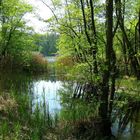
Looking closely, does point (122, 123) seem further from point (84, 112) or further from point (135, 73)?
point (135, 73)

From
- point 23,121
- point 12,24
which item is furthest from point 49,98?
point 12,24

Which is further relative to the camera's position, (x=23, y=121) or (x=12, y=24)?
(x=12, y=24)

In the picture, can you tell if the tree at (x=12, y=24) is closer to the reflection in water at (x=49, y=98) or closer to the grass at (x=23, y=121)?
the reflection in water at (x=49, y=98)

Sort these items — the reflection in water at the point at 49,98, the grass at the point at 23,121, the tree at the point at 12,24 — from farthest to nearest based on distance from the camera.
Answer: the tree at the point at 12,24
the reflection in water at the point at 49,98
the grass at the point at 23,121

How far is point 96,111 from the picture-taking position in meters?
9.38

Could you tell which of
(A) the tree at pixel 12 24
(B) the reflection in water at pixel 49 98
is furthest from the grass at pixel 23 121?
(A) the tree at pixel 12 24

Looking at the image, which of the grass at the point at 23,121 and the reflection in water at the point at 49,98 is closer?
the grass at the point at 23,121

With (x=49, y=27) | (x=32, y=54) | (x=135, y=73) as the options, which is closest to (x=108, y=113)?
(x=49, y=27)

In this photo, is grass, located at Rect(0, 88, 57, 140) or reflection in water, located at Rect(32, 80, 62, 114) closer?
grass, located at Rect(0, 88, 57, 140)

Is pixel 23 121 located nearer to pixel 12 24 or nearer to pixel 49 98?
pixel 49 98

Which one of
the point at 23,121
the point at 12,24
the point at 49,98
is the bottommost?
the point at 23,121

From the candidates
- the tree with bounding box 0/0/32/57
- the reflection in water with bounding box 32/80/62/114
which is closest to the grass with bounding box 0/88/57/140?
the reflection in water with bounding box 32/80/62/114

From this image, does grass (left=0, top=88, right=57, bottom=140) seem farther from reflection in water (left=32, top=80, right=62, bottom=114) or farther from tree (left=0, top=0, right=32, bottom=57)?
tree (left=0, top=0, right=32, bottom=57)

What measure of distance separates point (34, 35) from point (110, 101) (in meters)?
23.7
